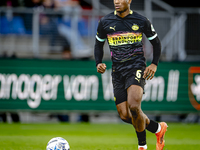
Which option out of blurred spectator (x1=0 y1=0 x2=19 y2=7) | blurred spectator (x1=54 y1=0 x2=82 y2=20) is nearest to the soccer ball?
blurred spectator (x1=54 y1=0 x2=82 y2=20)

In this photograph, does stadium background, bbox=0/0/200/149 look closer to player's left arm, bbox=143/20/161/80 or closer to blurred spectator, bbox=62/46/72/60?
blurred spectator, bbox=62/46/72/60

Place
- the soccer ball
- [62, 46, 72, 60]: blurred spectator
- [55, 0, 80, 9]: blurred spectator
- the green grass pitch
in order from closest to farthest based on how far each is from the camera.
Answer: the soccer ball
the green grass pitch
[62, 46, 72, 60]: blurred spectator
[55, 0, 80, 9]: blurred spectator

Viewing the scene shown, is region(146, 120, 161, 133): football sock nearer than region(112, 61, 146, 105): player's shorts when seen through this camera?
No

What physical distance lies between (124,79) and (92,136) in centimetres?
373

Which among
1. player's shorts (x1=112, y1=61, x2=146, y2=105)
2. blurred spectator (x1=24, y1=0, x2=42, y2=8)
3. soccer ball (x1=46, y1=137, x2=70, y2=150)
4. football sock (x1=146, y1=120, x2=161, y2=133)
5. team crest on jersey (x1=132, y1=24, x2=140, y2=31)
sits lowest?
football sock (x1=146, y1=120, x2=161, y2=133)

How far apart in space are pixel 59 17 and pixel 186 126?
523 cm

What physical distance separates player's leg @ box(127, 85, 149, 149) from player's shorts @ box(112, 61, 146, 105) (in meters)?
0.10

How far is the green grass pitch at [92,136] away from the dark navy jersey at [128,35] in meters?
2.04

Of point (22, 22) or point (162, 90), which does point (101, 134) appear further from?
point (22, 22)

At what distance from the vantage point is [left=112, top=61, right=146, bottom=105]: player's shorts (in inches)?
239

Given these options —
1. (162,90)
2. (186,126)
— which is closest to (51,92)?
(162,90)

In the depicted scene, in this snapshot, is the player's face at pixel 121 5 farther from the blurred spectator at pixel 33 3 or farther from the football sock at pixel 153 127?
the blurred spectator at pixel 33 3

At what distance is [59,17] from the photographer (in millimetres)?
12406

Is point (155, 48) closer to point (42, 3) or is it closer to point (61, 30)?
point (61, 30)
